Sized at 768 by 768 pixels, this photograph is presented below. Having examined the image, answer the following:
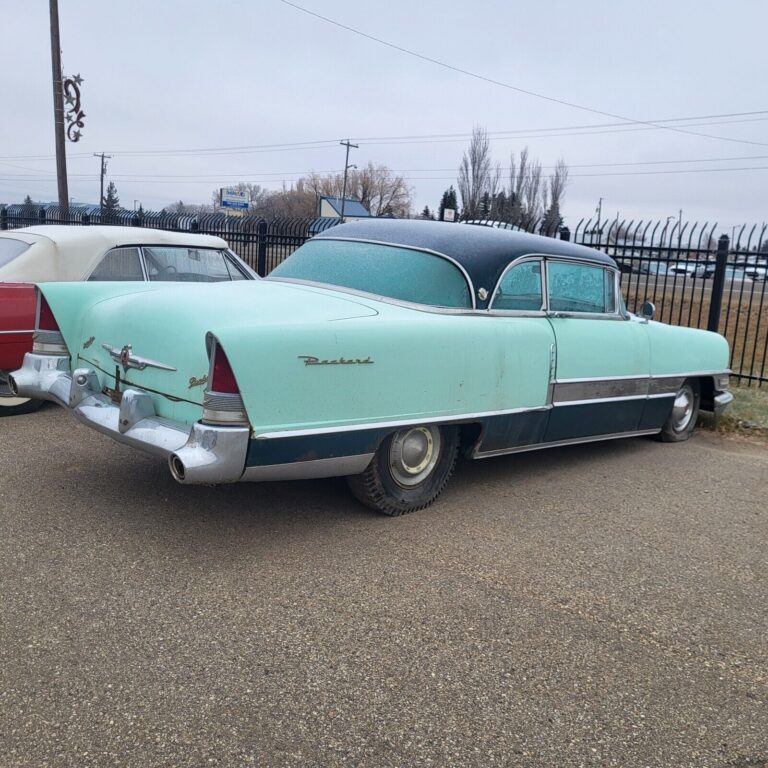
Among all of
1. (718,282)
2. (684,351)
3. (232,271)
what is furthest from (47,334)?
(718,282)

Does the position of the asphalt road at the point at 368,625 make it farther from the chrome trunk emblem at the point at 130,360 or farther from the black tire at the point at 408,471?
the chrome trunk emblem at the point at 130,360

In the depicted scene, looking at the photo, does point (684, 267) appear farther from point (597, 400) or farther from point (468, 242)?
point (468, 242)

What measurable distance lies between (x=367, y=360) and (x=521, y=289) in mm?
1436

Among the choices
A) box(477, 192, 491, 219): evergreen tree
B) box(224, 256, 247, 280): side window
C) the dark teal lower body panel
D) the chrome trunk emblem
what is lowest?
the dark teal lower body panel

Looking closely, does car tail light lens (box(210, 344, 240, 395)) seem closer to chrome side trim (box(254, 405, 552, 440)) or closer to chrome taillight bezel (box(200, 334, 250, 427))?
chrome taillight bezel (box(200, 334, 250, 427))

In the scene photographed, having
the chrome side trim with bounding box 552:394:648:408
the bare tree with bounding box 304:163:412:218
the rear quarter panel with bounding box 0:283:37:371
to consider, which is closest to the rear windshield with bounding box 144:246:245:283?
the rear quarter panel with bounding box 0:283:37:371

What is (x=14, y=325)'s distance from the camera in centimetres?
555

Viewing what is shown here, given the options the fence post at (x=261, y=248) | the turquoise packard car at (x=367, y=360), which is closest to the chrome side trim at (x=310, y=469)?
the turquoise packard car at (x=367, y=360)

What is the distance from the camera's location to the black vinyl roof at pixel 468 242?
441cm

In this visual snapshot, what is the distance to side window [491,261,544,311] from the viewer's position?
14.8 ft

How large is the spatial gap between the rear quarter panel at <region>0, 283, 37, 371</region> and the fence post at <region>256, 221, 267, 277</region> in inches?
240

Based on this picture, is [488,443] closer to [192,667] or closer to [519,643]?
[519,643]

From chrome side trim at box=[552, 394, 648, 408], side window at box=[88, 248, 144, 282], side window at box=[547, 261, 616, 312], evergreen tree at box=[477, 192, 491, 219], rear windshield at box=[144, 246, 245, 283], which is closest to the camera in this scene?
chrome side trim at box=[552, 394, 648, 408]

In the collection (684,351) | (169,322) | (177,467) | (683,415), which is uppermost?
(169,322)
